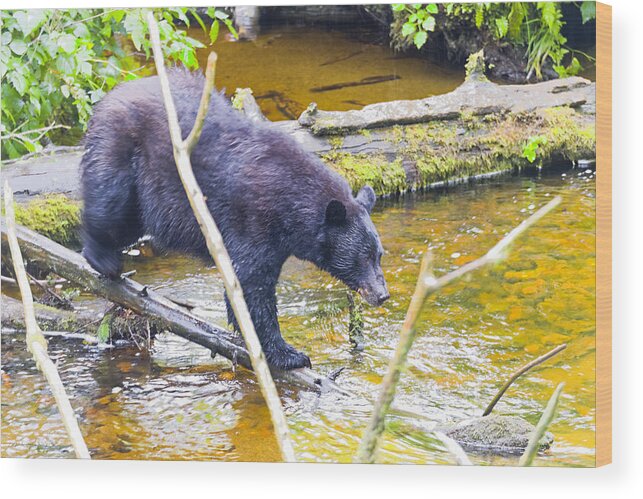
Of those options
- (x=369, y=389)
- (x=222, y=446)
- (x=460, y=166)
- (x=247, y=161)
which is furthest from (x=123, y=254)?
(x=460, y=166)

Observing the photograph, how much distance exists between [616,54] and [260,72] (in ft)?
5.42

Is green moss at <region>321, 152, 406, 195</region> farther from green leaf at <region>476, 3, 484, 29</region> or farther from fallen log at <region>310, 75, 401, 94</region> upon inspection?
green leaf at <region>476, 3, 484, 29</region>

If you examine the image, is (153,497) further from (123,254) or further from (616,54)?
(616,54)

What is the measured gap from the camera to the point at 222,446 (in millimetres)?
3855

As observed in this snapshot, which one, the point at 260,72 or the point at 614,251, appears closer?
the point at 614,251

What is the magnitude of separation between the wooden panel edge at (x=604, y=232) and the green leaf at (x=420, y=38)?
768 mm

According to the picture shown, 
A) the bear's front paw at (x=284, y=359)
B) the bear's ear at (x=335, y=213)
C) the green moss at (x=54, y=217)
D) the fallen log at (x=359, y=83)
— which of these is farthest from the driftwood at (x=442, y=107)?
the green moss at (x=54, y=217)

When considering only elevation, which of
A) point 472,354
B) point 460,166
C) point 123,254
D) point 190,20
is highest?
point 190,20

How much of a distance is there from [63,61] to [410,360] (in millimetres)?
2314

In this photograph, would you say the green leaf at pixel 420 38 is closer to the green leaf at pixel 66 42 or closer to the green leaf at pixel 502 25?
the green leaf at pixel 502 25

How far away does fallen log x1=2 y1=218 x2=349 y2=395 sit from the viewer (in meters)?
3.88

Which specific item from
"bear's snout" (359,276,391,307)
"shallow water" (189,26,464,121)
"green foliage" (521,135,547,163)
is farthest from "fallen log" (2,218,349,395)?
"green foliage" (521,135,547,163)

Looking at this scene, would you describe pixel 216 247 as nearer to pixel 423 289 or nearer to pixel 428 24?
pixel 423 289

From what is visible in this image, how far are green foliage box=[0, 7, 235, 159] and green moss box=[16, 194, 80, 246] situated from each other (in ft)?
0.92
